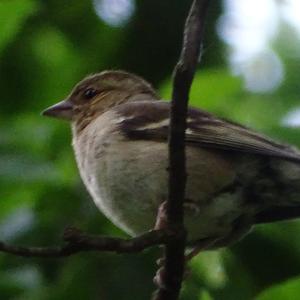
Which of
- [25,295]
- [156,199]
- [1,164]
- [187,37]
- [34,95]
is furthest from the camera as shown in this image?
[34,95]

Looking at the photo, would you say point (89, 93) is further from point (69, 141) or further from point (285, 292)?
point (285, 292)

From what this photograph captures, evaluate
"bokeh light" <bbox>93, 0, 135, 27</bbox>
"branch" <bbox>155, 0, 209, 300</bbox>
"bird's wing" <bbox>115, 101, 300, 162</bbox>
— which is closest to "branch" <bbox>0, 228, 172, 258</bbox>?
"branch" <bbox>155, 0, 209, 300</bbox>

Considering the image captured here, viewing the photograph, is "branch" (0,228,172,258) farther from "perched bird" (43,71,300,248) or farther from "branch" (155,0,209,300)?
"perched bird" (43,71,300,248)

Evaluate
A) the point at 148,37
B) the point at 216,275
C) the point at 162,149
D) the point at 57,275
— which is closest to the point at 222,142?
the point at 162,149

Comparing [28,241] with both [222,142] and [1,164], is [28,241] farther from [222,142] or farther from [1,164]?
[222,142]

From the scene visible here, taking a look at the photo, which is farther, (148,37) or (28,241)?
(148,37)

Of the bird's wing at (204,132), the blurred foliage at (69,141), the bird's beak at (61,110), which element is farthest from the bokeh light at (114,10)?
the bird's wing at (204,132)

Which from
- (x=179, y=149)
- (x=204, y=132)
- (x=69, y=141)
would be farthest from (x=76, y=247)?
(x=69, y=141)
